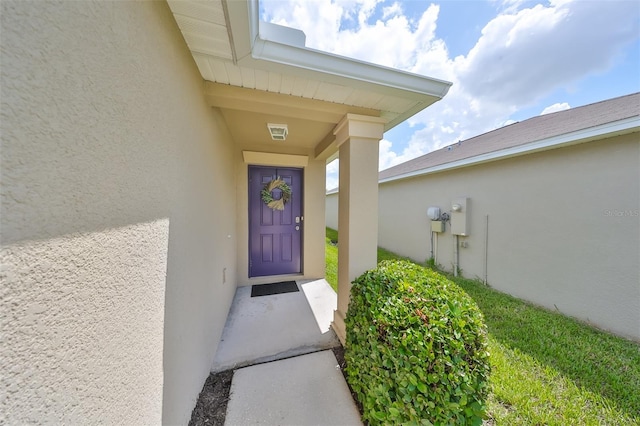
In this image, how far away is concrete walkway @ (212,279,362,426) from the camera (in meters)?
1.54

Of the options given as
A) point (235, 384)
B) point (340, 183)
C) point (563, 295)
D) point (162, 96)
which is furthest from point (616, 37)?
point (235, 384)

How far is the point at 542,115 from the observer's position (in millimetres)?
4895

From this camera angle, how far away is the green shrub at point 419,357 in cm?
118

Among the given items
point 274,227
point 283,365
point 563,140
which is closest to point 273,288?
point 274,227

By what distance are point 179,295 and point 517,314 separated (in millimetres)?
A: 4235

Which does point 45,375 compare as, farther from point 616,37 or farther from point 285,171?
point 616,37

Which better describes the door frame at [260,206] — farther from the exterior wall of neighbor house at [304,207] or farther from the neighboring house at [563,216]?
the neighboring house at [563,216]

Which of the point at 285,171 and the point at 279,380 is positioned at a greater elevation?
the point at 285,171

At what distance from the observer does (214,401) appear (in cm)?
163

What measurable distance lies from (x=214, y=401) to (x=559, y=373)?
3139 mm

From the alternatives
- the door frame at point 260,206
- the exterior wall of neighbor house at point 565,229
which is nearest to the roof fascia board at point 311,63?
the door frame at point 260,206

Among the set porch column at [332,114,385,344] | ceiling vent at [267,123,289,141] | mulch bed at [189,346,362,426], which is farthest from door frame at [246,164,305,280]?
mulch bed at [189,346,362,426]

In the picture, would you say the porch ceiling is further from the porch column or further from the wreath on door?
the wreath on door

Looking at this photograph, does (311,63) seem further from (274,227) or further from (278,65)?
(274,227)
